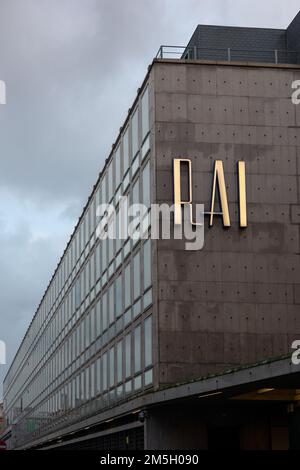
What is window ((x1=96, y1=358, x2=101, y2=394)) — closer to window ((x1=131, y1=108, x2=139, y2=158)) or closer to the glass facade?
the glass facade

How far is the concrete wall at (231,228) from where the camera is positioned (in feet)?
141

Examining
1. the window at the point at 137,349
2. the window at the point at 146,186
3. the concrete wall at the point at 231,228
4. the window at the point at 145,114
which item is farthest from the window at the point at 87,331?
the concrete wall at the point at 231,228

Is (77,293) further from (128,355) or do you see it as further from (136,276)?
(136,276)

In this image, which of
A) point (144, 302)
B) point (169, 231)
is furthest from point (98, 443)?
point (169, 231)

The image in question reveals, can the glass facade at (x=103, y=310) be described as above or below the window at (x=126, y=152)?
below

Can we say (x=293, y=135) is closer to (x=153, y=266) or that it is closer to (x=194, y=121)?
(x=194, y=121)

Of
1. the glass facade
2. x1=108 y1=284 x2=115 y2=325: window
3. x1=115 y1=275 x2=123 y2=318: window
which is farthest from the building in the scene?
x1=108 y1=284 x2=115 y2=325: window

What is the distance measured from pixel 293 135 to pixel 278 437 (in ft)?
50.2

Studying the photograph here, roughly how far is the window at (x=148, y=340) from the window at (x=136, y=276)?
2.67 meters

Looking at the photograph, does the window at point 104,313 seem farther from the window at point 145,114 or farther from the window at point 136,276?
the window at point 145,114

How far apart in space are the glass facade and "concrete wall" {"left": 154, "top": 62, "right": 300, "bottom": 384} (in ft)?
6.44

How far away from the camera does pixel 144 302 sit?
46.1m

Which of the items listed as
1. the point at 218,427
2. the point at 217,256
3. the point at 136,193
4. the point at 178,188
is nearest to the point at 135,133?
the point at 136,193

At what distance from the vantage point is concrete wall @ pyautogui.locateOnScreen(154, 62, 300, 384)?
4294 cm
